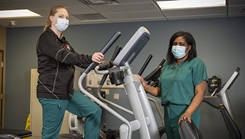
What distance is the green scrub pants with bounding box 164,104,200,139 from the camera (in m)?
2.60

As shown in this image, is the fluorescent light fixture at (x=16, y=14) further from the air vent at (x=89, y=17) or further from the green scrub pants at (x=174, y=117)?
the green scrub pants at (x=174, y=117)

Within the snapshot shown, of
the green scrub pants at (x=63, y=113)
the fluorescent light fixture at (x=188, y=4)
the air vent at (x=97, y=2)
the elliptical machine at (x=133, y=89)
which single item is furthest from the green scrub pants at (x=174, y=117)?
the fluorescent light fixture at (x=188, y=4)

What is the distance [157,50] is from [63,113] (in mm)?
4061

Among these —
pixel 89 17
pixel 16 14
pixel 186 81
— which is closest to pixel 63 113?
pixel 186 81

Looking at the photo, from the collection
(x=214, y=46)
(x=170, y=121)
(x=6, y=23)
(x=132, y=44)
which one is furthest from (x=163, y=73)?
(x=6, y=23)

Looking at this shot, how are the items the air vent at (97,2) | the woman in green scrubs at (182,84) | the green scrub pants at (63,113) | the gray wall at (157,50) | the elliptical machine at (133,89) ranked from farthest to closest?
the gray wall at (157,50)
the air vent at (97,2)
the woman in green scrubs at (182,84)
the green scrub pants at (63,113)
the elliptical machine at (133,89)

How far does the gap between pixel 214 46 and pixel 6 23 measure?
13.8ft

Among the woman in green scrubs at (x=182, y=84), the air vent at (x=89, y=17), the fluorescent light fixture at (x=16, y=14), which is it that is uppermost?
the fluorescent light fixture at (x=16, y=14)

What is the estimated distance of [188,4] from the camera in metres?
5.13

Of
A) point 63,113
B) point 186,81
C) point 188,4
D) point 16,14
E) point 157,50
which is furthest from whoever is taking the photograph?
point 157,50

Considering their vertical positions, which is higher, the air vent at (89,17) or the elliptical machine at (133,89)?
the air vent at (89,17)

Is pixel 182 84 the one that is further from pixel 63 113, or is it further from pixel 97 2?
pixel 97 2

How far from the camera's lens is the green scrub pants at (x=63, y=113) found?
2.41 meters

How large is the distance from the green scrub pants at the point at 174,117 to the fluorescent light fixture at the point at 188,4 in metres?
2.66
